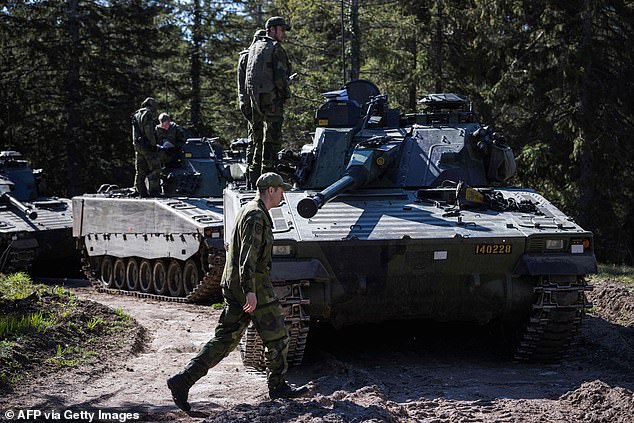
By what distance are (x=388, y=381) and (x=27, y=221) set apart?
11.5 m

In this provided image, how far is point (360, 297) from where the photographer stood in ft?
29.7

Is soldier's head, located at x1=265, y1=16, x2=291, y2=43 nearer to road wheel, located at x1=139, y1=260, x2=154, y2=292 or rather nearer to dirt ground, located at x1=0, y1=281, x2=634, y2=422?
dirt ground, located at x1=0, y1=281, x2=634, y2=422

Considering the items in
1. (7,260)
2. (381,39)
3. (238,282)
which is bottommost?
(7,260)

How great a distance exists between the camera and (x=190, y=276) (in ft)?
50.6

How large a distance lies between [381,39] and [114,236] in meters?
8.64

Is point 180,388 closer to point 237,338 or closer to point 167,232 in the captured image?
point 237,338

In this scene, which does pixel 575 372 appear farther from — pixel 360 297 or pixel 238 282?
pixel 238 282

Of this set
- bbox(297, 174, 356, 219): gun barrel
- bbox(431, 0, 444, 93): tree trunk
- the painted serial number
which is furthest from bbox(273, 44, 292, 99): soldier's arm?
bbox(431, 0, 444, 93): tree trunk

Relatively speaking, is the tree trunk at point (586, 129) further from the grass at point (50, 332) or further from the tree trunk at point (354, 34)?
the grass at point (50, 332)

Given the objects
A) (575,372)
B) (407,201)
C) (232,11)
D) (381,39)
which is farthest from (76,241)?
(232,11)

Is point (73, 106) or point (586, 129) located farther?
point (73, 106)

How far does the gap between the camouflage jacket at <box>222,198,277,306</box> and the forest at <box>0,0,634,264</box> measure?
7.89 metres

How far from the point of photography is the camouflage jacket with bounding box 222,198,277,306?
7.00m

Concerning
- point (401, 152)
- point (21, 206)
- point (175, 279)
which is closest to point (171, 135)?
point (175, 279)
